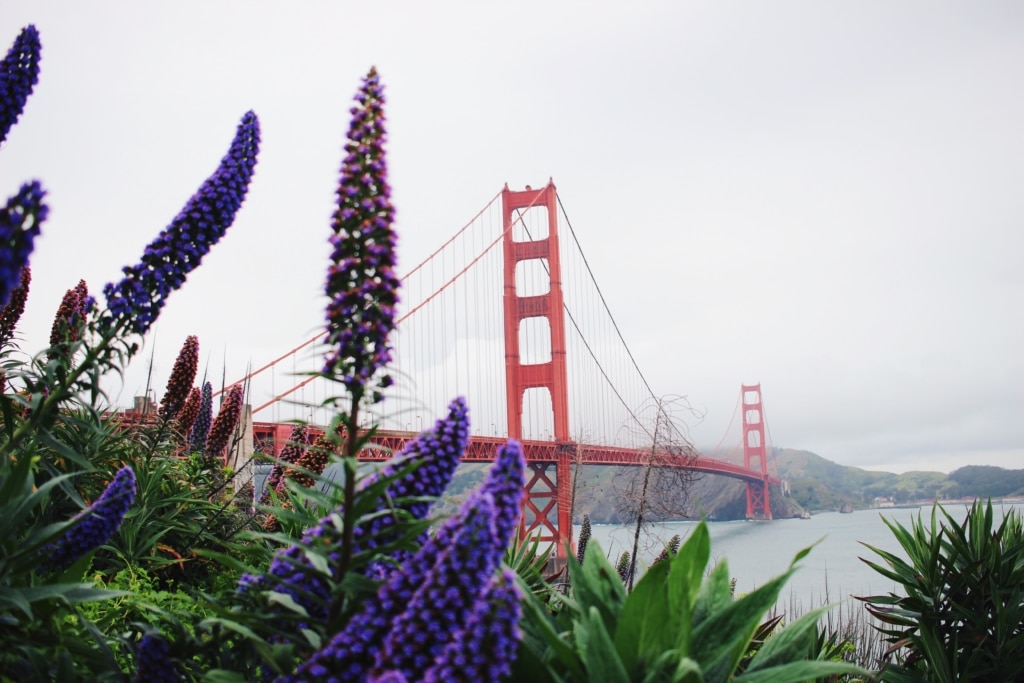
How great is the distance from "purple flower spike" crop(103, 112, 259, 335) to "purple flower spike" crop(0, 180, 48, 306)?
551 mm

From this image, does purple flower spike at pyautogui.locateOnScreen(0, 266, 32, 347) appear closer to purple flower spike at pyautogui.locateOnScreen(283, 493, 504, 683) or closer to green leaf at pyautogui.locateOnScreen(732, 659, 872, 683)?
purple flower spike at pyautogui.locateOnScreen(283, 493, 504, 683)

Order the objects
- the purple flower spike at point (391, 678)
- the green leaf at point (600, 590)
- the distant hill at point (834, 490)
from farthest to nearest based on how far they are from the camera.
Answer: the distant hill at point (834, 490) → the green leaf at point (600, 590) → the purple flower spike at point (391, 678)

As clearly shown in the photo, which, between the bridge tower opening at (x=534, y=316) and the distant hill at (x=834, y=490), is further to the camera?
the distant hill at (x=834, y=490)

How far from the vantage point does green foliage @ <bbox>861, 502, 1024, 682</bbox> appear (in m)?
3.44

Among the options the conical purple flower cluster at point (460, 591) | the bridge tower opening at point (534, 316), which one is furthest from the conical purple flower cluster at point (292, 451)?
the bridge tower opening at point (534, 316)

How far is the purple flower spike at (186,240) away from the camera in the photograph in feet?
5.77

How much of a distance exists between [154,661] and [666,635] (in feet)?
Answer: 2.78

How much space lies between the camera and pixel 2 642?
147 cm

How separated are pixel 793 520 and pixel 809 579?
107ft

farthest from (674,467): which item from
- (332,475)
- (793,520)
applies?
(793,520)

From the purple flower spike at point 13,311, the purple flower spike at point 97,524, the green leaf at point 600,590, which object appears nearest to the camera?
the green leaf at point 600,590

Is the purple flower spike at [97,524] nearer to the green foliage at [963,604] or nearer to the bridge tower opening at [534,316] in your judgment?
the green foliage at [963,604]

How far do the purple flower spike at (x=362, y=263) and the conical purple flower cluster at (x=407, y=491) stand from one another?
117 millimetres

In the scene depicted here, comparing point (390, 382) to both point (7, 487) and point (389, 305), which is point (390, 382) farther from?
point (7, 487)
